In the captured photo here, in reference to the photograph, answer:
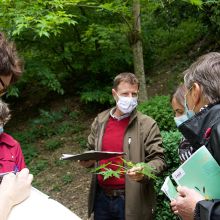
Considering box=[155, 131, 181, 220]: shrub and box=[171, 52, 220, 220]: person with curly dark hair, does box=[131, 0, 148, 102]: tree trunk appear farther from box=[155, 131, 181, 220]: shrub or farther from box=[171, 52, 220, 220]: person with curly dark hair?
box=[171, 52, 220, 220]: person with curly dark hair

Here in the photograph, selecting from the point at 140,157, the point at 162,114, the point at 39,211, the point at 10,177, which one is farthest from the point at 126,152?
the point at 162,114

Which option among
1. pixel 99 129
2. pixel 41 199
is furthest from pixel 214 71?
pixel 99 129

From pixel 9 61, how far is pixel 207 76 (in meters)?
1.12

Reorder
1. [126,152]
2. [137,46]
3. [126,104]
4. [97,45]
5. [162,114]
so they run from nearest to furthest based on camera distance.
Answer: [126,152]
[126,104]
[162,114]
[137,46]
[97,45]

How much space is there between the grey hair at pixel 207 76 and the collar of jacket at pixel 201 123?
0.07m

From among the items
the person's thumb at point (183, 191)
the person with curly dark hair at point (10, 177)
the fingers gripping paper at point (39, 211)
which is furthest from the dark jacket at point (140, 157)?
the fingers gripping paper at point (39, 211)

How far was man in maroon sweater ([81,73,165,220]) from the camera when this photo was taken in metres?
3.43

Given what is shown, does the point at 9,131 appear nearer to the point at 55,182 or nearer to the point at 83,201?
the point at 55,182

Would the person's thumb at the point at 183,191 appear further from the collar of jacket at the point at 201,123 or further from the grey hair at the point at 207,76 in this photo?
the grey hair at the point at 207,76

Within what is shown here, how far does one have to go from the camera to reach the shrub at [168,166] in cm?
407

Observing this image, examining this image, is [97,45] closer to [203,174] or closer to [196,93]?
[196,93]

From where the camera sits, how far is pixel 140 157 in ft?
11.4

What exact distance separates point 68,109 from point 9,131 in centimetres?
168

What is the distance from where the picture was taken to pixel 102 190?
3615 mm
